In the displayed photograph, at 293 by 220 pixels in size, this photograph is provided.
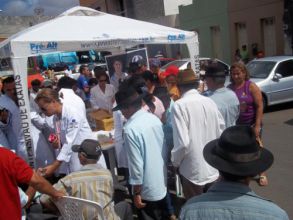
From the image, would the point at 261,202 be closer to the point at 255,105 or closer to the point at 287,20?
the point at 255,105

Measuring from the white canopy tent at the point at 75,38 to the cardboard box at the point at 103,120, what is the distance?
1087mm

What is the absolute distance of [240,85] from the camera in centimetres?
491

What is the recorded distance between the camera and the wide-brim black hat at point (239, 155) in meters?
1.77

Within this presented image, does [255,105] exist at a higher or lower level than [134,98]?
lower

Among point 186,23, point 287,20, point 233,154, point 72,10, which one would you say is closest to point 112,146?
point 72,10

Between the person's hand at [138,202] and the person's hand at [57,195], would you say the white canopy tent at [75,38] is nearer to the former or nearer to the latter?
the person's hand at [138,202]

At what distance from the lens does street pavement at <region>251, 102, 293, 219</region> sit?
5.20m

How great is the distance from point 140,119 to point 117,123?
151 cm

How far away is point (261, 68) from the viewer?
11547mm

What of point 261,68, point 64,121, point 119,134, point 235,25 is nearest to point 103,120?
point 119,134

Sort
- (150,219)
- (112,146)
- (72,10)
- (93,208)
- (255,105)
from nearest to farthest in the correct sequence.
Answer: (93,208), (150,219), (255,105), (112,146), (72,10)

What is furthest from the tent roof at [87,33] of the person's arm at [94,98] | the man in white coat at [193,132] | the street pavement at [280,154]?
the street pavement at [280,154]

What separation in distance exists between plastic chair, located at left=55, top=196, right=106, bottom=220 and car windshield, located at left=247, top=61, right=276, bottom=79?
9050 mm

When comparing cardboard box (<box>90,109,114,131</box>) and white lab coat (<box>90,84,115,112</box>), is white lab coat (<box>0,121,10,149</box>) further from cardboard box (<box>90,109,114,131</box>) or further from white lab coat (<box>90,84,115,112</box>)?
white lab coat (<box>90,84,115,112</box>)
